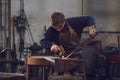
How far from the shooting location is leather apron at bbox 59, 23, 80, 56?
500cm

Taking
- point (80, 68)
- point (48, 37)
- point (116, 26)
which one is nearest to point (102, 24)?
point (116, 26)

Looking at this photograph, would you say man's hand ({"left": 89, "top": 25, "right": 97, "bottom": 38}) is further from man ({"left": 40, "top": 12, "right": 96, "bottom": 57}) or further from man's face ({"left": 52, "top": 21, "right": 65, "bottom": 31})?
man's face ({"left": 52, "top": 21, "right": 65, "bottom": 31})

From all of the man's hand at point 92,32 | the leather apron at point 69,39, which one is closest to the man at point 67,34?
the leather apron at point 69,39

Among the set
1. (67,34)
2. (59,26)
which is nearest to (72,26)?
(67,34)

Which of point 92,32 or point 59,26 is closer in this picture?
point 92,32

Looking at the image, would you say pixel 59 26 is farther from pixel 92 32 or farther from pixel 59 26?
pixel 92 32

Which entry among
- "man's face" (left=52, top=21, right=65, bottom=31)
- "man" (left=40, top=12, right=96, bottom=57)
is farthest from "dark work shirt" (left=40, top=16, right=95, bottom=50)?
"man's face" (left=52, top=21, right=65, bottom=31)

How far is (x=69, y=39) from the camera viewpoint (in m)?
5.07

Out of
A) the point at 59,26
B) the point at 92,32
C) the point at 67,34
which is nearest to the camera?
the point at 92,32

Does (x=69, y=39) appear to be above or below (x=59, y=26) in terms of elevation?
below

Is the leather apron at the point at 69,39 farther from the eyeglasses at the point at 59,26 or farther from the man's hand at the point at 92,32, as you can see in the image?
the man's hand at the point at 92,32

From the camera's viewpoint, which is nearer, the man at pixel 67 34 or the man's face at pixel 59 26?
the man's face at pixel 59 26

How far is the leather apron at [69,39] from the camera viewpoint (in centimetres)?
500

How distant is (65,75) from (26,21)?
6.19 meters
